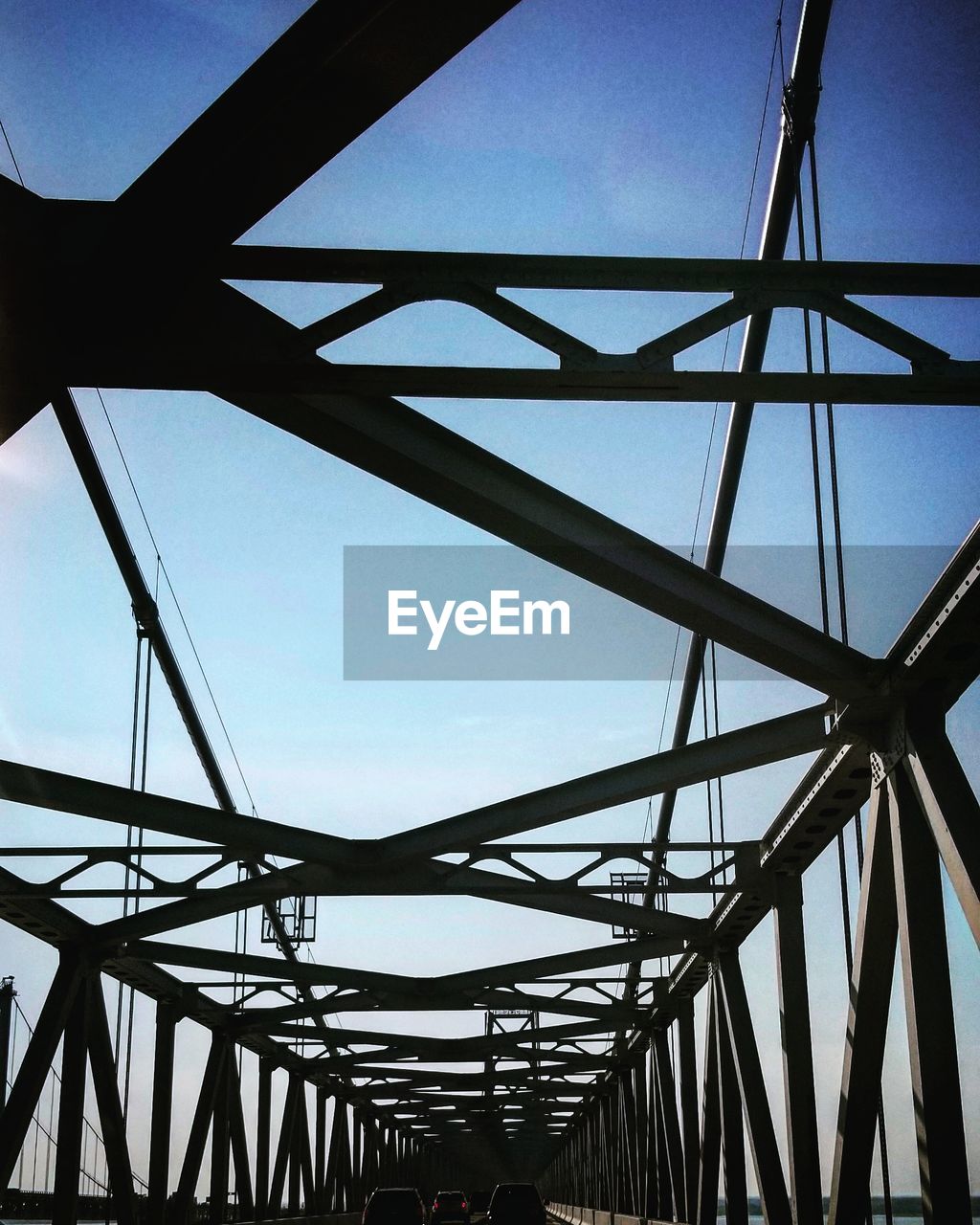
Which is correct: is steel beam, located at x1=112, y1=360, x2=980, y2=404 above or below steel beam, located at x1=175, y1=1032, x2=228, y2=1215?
above

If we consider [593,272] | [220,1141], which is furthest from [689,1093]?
[593,272]

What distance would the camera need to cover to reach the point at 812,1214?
62.2ft

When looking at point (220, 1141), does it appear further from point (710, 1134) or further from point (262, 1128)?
point (710, 1134)

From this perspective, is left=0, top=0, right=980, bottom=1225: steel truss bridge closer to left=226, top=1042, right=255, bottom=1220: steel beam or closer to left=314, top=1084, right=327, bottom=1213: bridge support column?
left=226, top=1042, right=255, bottom=1220: steel beam

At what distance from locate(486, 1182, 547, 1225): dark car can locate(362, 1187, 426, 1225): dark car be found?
2125 mm

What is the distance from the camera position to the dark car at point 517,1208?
3575 centimetres

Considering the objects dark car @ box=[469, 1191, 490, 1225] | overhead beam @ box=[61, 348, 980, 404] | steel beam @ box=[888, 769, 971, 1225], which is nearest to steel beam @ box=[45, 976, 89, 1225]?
steel beam @ box=[888, 769, 971, 1225]

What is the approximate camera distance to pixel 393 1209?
3431 cm

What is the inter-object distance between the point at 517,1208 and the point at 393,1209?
11.1 feet

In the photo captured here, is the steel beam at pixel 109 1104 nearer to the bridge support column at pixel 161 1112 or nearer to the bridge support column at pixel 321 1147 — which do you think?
the bridge support column at pixel 161 1112

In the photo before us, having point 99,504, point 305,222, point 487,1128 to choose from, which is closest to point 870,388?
point 305,222

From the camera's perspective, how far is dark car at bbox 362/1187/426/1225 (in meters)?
Result: 34.0

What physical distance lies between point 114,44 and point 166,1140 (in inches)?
943

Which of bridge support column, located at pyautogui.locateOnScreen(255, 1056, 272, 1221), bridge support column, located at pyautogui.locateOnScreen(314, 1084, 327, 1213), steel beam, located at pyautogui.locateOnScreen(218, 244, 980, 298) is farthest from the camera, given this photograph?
bridge support column, located at pyautogui.locateOnScreen(314, 1084, 327, 1213)
